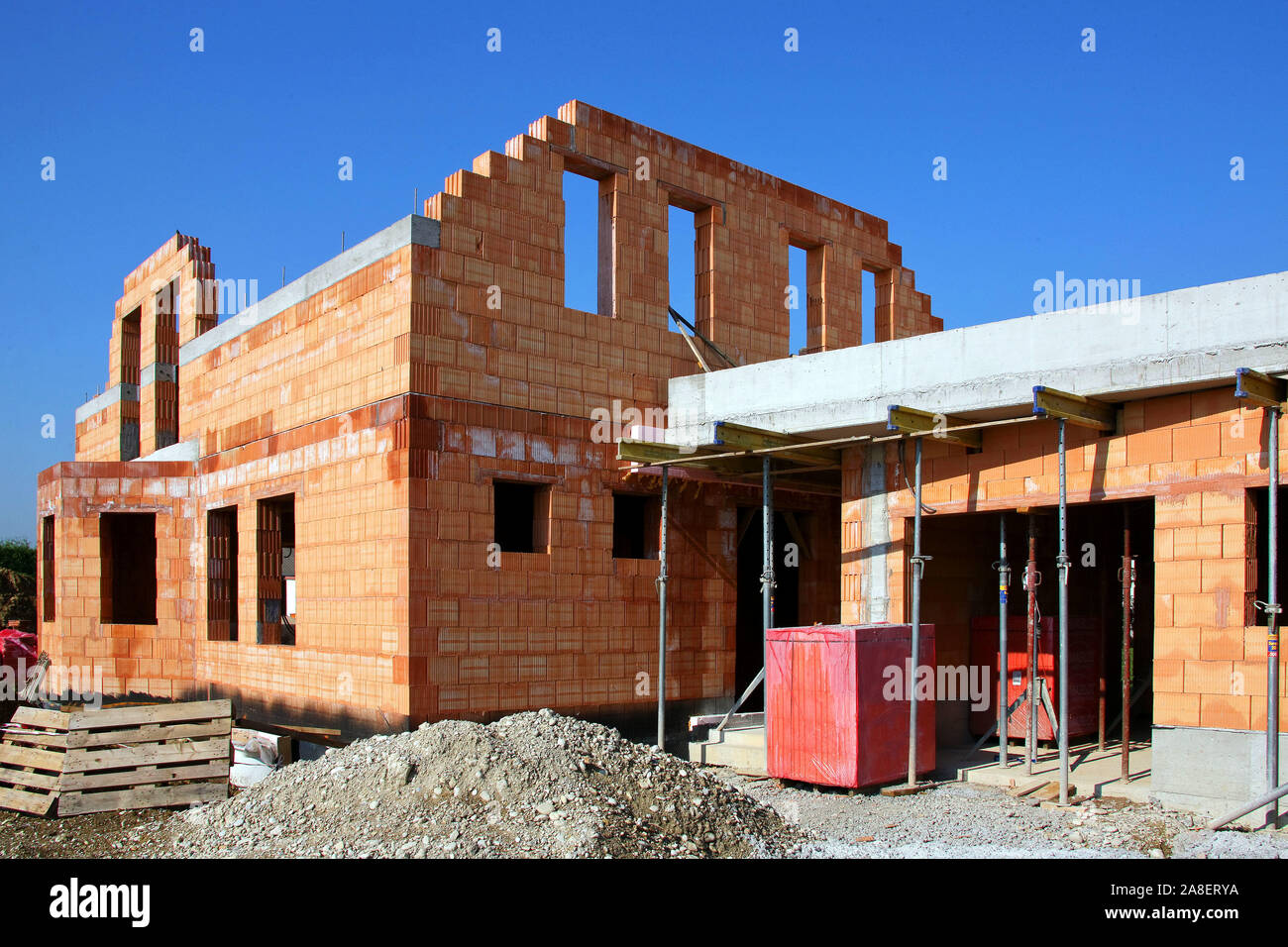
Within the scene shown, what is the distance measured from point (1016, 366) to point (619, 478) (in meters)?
5.32

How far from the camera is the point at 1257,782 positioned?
9867mm

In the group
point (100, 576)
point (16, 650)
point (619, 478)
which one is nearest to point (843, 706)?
point (619, 478)

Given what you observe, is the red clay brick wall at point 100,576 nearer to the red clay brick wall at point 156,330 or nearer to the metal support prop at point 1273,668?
the red clay brick wall at point 156,330

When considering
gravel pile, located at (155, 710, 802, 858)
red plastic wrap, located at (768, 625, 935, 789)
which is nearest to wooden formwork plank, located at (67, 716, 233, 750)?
gravel pile, located at (155, 710, 802, 858)

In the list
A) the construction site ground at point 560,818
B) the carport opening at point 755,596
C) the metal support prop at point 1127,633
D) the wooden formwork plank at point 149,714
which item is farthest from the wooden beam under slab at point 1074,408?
the wooden formwork plank at point 149,714

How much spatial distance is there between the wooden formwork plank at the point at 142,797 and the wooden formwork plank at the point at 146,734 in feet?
1.80

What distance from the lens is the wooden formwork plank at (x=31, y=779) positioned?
37.4 feet

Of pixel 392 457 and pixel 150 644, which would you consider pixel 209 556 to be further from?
pixel 392 457

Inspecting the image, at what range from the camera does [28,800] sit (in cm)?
1138

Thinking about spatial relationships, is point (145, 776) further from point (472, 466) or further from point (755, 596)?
point (755, 596)

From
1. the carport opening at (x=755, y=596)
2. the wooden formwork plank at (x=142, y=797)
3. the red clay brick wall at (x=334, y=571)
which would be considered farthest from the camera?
the carport opening at (x=755, y=596)

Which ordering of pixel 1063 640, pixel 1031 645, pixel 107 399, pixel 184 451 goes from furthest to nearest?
1. pixel 107 399
2. pixel 184 451
3. pixel 1031 645
4. pixel 1063 640
